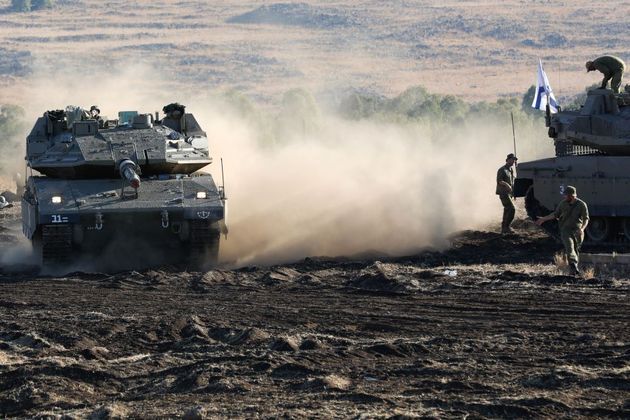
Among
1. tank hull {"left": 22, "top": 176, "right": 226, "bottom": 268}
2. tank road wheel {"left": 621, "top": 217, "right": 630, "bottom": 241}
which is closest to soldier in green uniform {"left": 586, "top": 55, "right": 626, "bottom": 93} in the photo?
tank road wheel {"left": 621, "top": 217, "right": 630, "bottom": 241}

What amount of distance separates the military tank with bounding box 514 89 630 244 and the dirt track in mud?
2436 millimetres

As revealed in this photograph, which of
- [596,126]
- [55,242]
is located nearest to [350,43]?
[596,126]

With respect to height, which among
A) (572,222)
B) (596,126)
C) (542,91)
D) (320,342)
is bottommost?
(320,342)

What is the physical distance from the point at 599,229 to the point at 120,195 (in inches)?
283

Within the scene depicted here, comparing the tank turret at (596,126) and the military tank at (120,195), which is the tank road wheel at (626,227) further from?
the military tank at (120,195)

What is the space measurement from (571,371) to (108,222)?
10554mm

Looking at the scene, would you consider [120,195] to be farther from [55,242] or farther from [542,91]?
[542,91]

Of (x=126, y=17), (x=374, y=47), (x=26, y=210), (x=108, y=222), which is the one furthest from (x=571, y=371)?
(x=126, y=17)

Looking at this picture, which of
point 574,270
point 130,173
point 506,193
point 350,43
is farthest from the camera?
point 350,43

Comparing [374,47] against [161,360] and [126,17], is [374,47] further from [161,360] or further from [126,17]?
[161,360]

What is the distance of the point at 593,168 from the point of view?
23.3 metres

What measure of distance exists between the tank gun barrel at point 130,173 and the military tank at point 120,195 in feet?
0.04

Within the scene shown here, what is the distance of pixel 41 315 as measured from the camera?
16.8 meters

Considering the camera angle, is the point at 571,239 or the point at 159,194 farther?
the point at 159,194
